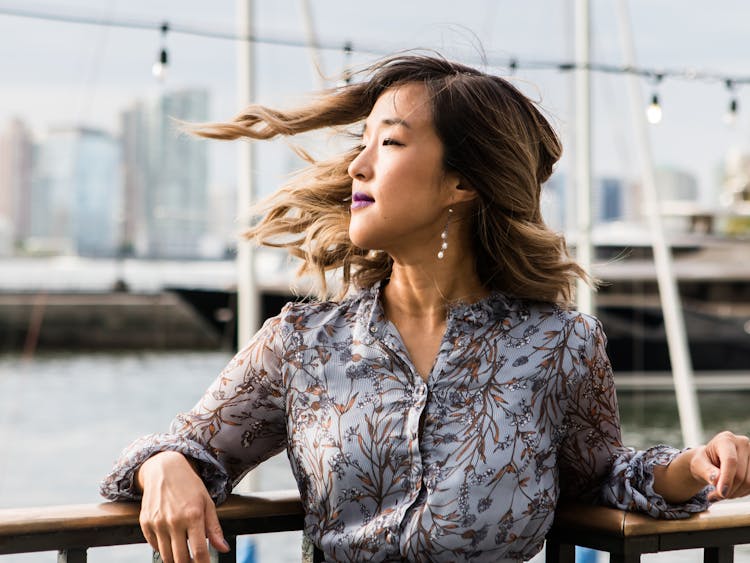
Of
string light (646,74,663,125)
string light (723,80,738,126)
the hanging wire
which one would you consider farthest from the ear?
string light (723,80,738,126)

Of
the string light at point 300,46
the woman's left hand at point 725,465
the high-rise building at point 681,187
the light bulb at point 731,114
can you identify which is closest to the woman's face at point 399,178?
the woman's left hand at point 725,465

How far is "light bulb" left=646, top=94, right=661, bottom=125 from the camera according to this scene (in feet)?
23.6

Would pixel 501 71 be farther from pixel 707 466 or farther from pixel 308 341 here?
pixel 707 466

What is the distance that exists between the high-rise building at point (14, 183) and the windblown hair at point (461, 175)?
3132cm

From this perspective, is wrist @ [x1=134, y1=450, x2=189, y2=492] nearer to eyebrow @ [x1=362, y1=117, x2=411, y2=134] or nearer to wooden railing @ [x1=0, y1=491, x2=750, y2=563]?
wooden railing @ [x1=0, y1=491, x2=750, y2=563]

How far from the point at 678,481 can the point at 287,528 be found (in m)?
0.70

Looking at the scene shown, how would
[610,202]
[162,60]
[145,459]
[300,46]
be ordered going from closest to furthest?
[145,459] → [162,60] → [300,46] → [610,202]

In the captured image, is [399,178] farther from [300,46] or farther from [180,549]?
[300,46]

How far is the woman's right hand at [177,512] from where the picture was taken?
1.61 meters

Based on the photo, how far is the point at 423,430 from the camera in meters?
1.79

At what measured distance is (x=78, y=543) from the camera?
1.72 metres

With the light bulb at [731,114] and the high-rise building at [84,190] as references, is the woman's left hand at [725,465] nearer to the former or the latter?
the light bulb at [731,114]

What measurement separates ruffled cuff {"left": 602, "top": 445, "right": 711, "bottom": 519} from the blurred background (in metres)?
0.57

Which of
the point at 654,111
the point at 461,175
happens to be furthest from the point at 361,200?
the point at 654,111
